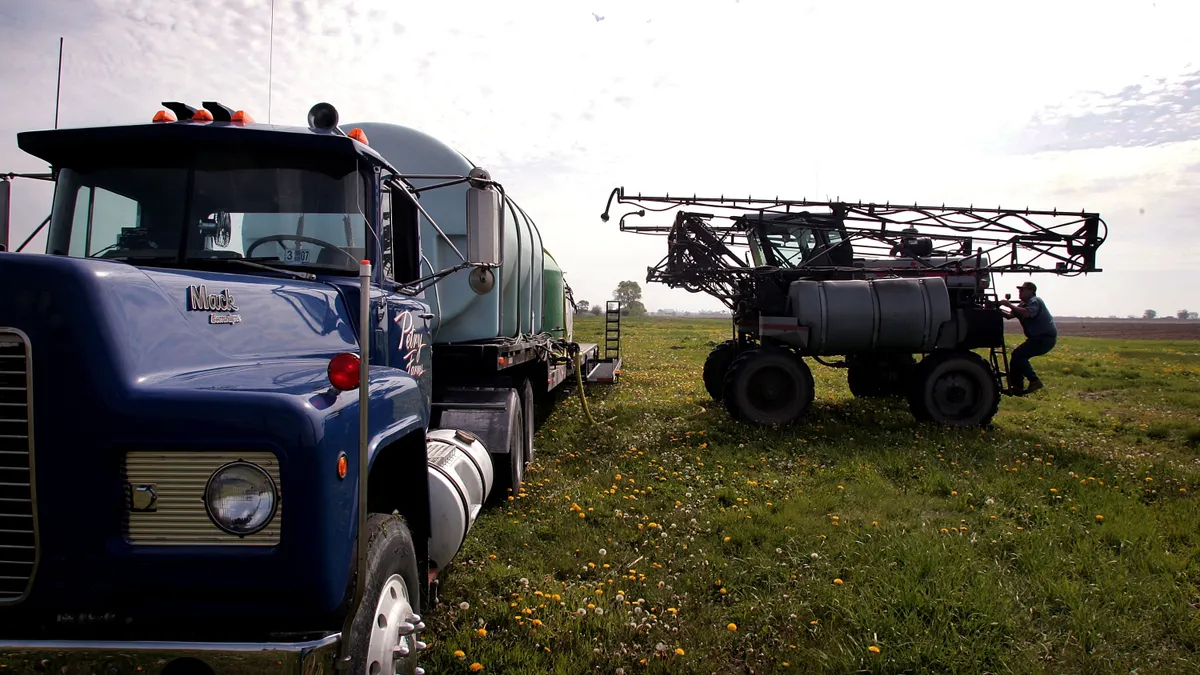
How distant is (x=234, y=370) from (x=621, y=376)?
47.6ft

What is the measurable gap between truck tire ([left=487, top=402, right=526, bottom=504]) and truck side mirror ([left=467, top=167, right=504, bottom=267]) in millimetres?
2407

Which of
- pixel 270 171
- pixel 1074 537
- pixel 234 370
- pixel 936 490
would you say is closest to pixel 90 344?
pixel 234 370

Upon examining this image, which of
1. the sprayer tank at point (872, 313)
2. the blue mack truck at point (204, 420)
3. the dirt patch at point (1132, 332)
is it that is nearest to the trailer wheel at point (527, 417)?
A: the blue mack truck at point (204, 420)

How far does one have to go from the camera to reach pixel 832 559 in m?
5.03

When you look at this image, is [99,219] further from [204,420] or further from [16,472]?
[204,420]

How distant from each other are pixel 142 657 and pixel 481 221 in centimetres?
251

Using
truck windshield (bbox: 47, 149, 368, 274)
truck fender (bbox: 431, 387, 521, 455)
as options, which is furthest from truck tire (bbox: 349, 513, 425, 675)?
truck fender (bbox: 431, 387, 521, 455)

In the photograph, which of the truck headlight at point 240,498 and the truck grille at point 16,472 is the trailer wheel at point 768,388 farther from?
the truck grille at point 16,472

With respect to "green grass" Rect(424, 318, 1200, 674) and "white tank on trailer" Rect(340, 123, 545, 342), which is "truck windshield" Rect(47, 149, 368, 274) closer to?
"white tank on trailer" Rect(340, 123, 545, 342)

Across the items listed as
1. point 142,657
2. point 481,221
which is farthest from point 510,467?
point 142,657

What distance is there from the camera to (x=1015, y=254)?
11.2 meters

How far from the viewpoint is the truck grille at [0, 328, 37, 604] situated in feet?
6.73

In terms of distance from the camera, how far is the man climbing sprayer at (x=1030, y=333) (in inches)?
423

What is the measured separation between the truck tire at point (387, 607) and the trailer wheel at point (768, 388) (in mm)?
7385
